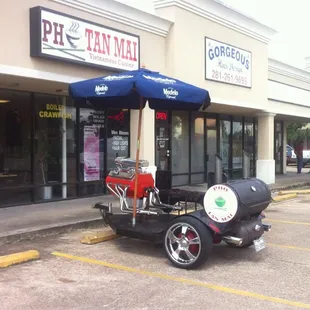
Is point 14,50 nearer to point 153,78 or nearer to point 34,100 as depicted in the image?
point 34,100

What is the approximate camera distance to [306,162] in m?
31.2

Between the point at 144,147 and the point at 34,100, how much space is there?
302 cm

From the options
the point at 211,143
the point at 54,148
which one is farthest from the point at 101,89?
the point at 211,143

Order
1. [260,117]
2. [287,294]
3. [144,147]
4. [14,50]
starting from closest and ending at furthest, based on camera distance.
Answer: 1. [287,294]
2. [14,50]
3. [144,147]
4. [260,117]

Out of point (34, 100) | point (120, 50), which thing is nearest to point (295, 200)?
point (120, 50)

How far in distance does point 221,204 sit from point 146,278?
1.35m

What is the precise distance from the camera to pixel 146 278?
5613mm

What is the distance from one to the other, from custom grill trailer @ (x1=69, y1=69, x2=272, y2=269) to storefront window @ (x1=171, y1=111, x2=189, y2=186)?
21.5 ft

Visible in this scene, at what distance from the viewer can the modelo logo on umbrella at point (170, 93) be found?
22.8 feet

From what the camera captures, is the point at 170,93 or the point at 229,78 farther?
the point at 229,78

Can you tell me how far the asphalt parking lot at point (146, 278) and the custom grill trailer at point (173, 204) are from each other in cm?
32

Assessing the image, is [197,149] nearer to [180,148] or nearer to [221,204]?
[180,148]

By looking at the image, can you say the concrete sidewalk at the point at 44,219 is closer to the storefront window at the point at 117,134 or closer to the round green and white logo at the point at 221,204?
the storefront window at the point at 117,134

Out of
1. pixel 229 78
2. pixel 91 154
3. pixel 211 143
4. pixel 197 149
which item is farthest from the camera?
pixel 211 143
